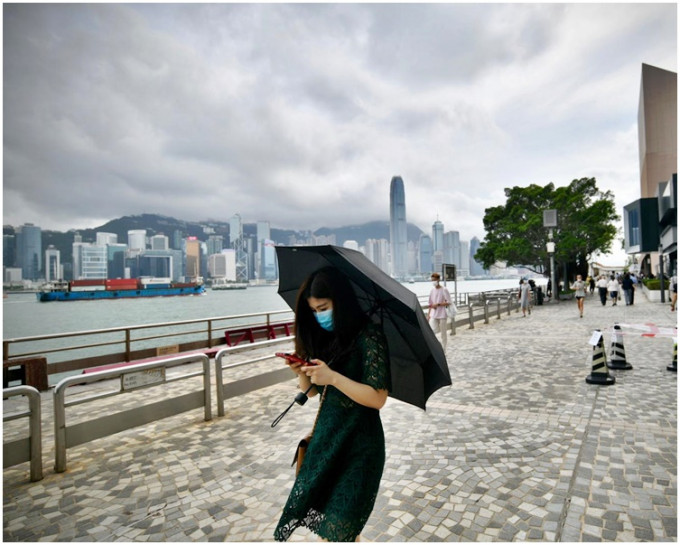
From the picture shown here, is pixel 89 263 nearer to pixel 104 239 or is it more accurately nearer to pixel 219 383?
pixel 104 239

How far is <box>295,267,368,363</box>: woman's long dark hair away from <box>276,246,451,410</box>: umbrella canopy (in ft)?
0.31

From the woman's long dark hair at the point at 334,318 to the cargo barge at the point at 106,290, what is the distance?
92.7 metres

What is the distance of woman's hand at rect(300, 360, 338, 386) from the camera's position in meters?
1.55

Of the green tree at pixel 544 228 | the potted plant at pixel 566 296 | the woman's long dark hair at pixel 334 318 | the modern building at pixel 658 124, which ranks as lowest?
the potted plant at pixel 566 296

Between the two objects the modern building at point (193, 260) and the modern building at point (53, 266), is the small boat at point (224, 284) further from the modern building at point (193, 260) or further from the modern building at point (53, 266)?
the modern building at point (53, 266)

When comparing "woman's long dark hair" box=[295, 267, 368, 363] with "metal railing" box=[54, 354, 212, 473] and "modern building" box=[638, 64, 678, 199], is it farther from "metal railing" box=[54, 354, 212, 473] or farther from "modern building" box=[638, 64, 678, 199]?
"modern building" box=[638, 64, 678, 199]

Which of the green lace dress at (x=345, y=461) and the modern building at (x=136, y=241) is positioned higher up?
the modern building at (x=136, y=241)

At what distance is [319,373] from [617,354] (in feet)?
26.0

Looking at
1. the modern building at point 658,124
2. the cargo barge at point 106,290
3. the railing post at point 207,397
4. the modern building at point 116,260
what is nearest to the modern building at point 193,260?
the cargo barge at point 106,290

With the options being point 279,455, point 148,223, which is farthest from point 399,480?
point 148,223

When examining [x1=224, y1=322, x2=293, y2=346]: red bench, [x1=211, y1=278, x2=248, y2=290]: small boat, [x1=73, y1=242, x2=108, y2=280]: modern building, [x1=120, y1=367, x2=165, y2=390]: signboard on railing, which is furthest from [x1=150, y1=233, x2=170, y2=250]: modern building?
[x1=120, y1=367, x2=165, y2=390]: signboard on railing

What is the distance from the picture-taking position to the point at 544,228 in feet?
95.0

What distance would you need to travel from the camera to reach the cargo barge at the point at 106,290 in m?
83.5

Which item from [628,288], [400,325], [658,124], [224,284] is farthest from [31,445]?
[224,284]
